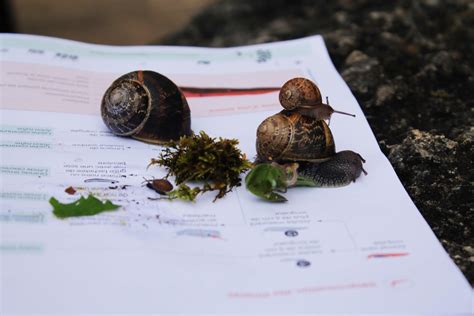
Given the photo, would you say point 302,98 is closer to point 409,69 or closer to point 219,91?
point 219,91

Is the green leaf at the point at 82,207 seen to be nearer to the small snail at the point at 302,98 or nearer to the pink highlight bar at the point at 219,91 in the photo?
the small snail at the point at 302,98

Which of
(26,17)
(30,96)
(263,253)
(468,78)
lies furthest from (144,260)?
(26,17)

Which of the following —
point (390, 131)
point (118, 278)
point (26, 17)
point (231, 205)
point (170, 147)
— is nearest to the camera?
point (118, 278)

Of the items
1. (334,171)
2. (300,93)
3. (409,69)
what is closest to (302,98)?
(300,93)

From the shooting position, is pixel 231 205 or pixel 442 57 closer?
pixel 231 205

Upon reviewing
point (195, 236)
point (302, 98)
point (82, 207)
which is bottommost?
point (195, 236)

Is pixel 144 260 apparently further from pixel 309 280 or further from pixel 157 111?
pixel 157 111

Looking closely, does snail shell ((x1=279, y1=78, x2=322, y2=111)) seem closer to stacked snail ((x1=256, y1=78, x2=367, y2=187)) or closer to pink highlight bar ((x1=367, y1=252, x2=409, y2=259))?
stacked snail ((x1=256, y1=78, x2=367, y2=187))

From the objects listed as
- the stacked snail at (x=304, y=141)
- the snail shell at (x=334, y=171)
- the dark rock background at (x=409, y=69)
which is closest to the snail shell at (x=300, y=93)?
the stacked snail at (x=304, y=141)
